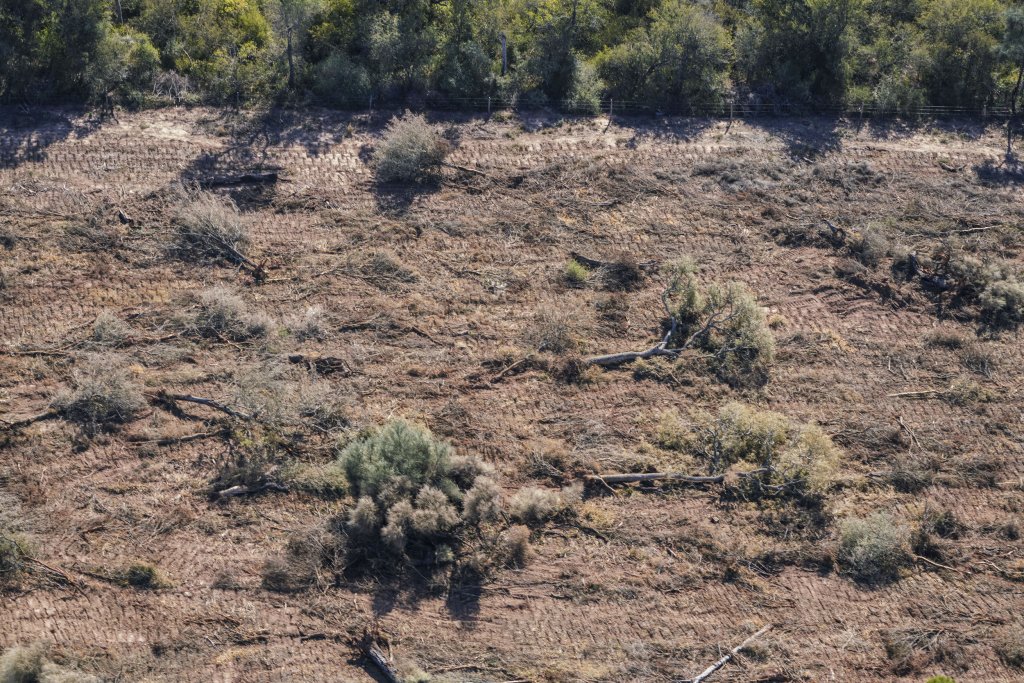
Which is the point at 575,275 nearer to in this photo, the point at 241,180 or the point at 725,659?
the point at 241,180

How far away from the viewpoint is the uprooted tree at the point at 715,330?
77.0ft

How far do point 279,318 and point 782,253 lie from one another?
1200cm

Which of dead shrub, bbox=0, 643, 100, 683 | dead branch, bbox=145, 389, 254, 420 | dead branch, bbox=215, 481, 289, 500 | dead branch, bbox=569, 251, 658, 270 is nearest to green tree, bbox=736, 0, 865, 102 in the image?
dead branch, bbox=569, 251, 658, 270

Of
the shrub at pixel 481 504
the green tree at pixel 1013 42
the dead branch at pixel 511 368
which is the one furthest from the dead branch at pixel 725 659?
the green tree at pixel 1013 42

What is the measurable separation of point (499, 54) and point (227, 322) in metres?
11.7

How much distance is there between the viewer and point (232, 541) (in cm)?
2008

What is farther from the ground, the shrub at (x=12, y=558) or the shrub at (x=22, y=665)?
the shrub at (x=12, y=558)

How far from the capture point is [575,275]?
24953mm

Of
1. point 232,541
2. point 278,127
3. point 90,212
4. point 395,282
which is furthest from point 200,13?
point 232,541

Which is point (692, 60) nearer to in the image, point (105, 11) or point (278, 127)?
point (278, 127)

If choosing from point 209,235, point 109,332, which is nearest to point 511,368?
point 209,235

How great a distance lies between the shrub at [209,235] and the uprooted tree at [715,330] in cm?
865

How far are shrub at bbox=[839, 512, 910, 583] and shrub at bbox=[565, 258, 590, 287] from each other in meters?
8.08

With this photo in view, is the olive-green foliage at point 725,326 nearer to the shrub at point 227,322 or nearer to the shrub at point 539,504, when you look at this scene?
the shrub at point 539,504
